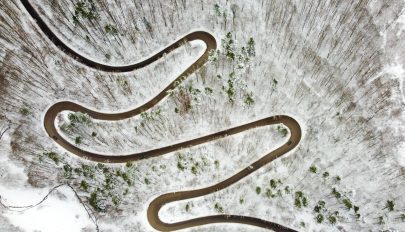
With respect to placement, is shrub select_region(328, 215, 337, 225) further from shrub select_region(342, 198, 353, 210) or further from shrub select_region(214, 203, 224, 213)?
→ shrub select_region(214, 203, 224, 213)

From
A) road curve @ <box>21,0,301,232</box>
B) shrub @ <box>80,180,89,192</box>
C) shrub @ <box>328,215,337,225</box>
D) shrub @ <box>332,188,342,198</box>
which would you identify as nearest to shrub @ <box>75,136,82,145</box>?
road curve @ <box>21,0,301,232</box>

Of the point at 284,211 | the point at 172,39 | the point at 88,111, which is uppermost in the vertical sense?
the point at 172,39

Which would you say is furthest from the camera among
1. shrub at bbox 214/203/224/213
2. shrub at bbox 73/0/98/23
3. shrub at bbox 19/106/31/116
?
shrub at bbox 73/0/98/23

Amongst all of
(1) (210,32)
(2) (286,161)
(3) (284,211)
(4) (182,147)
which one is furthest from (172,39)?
(3) (284,211)

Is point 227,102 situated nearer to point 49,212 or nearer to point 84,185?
point 84,185

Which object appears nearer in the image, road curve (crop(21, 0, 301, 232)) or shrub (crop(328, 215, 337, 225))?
shrub (crop(328, 215, 337, 225))

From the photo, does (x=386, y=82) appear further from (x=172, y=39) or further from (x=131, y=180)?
(x=131, y=180)

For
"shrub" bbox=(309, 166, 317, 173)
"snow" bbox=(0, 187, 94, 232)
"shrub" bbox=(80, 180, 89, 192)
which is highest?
"shrub" bbox=(309, 166, 317, 173)

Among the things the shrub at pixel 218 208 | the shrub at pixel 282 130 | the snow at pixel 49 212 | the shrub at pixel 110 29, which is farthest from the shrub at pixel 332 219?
the shrub at pixel 110 29
